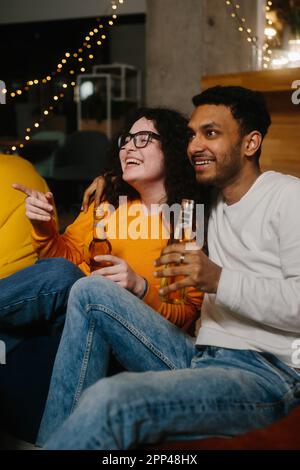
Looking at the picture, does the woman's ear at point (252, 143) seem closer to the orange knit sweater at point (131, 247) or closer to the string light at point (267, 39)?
the orange knit sweater at point (131, 247)

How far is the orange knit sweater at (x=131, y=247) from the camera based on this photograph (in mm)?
1823

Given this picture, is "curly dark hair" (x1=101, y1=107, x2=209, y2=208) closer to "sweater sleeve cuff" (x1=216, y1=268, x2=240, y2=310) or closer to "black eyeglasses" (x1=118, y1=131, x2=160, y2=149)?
"black eyeglasses" (x1=118, y1=131, x2=160, y2=149)

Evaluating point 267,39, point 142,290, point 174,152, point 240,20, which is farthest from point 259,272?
point 267,39

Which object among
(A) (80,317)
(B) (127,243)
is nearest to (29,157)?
(B) (127,243)

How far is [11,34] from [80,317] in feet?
32.1

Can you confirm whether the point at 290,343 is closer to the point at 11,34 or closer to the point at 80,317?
the point at 80,317

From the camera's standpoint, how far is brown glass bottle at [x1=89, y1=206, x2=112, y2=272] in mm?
1837

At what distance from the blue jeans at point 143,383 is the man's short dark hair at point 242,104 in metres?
0.64

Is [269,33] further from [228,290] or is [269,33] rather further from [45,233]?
[228,290]

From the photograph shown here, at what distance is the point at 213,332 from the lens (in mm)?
1604

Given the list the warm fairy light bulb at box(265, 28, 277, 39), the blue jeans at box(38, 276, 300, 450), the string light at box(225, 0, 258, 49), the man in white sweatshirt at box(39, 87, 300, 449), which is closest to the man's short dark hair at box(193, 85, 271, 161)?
the man in white sweatshirt at box(39, 87, 300, 449)

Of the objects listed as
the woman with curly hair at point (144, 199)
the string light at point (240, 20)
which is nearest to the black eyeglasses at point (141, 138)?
the woman with curly hair at point (144, 199)

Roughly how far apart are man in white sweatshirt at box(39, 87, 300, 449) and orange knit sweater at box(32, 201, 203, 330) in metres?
0.13

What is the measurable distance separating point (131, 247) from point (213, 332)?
55 cm
